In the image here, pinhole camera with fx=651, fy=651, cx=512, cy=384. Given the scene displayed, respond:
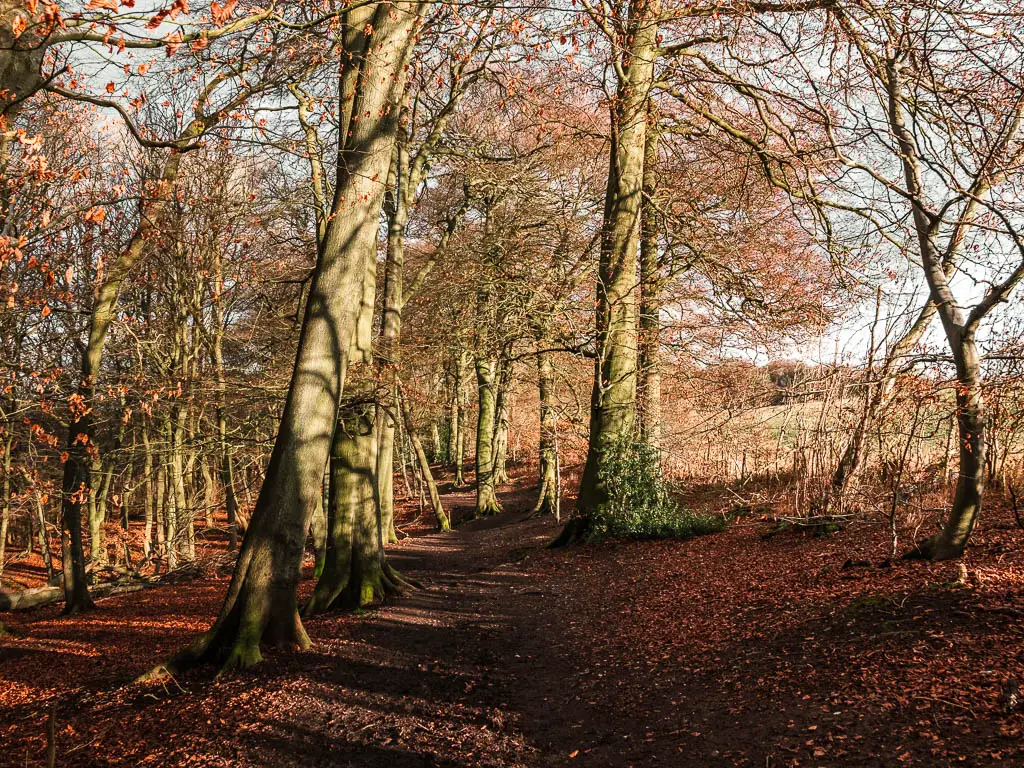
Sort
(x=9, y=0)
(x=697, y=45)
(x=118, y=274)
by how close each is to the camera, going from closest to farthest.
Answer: (x=9, y=0) → (x=118, y=274) → (x=697, y=45)

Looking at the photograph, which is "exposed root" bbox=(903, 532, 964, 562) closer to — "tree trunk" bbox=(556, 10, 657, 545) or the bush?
the bush

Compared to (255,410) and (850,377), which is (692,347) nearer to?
(850,377)

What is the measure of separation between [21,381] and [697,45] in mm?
12677

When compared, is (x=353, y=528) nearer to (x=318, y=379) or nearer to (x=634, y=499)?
(x=318, y=379)

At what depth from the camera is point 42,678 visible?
7.22 meters

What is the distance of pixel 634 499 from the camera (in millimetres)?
11516

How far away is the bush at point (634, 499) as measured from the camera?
1113 centimetres

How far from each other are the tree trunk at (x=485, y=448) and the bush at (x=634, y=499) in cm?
826

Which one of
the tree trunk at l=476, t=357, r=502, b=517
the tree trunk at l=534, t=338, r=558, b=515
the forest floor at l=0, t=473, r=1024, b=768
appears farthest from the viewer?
the tree trunk at l=476, t=357, r=502, b=517

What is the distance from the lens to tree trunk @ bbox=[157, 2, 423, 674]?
20.6 feet

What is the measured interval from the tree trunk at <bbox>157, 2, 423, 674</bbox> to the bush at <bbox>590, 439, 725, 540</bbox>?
5.93m

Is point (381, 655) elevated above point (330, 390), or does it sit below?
below

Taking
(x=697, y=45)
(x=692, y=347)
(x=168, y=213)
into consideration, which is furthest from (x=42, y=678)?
(x=697, y=45)

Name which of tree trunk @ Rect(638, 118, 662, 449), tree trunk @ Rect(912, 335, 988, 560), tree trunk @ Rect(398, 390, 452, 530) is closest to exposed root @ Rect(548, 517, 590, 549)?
tree trunk @ Rect(638, 118, 662, 449)
